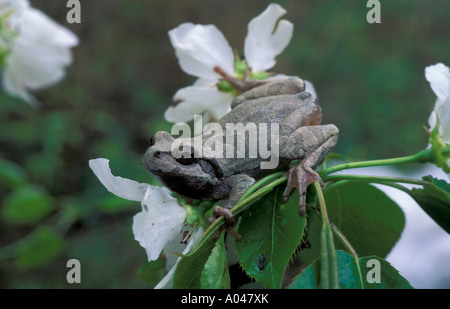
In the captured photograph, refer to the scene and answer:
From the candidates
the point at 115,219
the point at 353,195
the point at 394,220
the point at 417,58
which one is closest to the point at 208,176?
the point at 353,195

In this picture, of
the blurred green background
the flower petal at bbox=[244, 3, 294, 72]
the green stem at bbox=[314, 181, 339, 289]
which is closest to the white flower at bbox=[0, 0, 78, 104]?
the flower petal at bbox=[244, 3, 294, 72]

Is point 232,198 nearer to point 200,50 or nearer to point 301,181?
point 301,181

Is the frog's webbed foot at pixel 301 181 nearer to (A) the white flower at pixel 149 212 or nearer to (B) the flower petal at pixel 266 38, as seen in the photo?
(A) the white flower at pixel 149 212

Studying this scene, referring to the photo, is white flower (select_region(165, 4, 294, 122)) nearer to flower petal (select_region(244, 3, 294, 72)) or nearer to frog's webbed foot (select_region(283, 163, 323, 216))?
flower petal (select_region(244, 3, 294, 72))

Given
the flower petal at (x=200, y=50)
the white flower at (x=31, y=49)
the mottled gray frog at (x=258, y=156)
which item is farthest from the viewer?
the white flower at (x=31, y=49)

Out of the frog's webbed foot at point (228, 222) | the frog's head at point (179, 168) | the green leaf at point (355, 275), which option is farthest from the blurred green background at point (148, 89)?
the green leaf at point (355, 275)

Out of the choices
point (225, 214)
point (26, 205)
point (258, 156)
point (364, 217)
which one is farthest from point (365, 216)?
point (26, 205)
